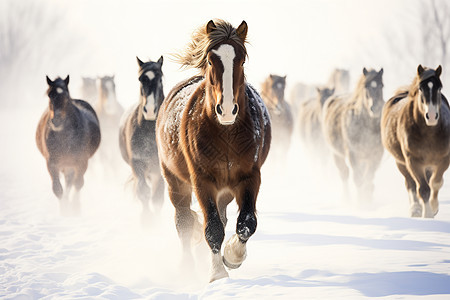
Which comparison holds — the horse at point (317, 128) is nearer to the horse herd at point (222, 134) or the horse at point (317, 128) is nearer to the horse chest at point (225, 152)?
the horse herd at point (222, 134)

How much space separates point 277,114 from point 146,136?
7.32 m

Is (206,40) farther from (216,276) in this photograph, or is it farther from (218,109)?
(216,276)

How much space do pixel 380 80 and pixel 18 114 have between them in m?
35.6

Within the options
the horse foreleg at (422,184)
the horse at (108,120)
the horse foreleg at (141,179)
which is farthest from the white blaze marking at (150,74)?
the horse at (108,120)

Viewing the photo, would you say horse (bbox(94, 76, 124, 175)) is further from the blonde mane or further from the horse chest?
the horse chest

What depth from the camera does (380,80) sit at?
1008 centimetres

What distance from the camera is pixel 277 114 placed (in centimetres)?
1480

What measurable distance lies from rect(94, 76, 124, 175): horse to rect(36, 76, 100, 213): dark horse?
2595 mm

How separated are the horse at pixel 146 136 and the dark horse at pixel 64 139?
1.60 meters

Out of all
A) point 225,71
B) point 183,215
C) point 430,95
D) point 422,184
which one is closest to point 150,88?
point 183,215

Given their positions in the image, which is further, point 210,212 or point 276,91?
point 276,91

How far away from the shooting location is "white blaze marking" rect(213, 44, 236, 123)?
12.9ft

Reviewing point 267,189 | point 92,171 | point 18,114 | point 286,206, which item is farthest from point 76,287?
point 18,114

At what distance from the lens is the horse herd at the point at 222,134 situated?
14.2 ft
